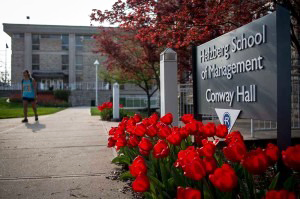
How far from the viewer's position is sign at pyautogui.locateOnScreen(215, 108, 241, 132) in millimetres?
3502

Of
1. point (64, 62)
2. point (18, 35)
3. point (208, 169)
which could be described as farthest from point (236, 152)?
point (18, 35)

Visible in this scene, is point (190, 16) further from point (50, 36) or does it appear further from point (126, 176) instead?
point (50, 36)

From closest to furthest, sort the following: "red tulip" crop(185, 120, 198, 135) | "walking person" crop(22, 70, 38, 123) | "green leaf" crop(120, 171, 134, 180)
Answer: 1. "red tulip" crop(185, 120, 198, 135)
2. "green leaf" crop(120, 171, 134, 180)
3. "walking person" crop(22, 70, 38, 123)

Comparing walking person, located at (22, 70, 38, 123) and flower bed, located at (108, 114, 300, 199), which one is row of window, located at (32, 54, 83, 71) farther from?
flower bed, located at (108, 114, 300, 199)

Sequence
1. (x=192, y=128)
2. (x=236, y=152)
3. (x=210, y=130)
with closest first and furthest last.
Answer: (x=236, y=152), (x=210, y=130), (x=192, y=128)

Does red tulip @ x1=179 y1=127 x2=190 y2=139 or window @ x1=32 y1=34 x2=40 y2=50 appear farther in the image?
window @ x1=32 y1=34 x2=40 y2=50

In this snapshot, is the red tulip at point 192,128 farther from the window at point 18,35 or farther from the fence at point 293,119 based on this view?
the window at point 18,35

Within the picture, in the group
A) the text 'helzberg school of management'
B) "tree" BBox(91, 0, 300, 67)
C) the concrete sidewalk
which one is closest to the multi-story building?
"tree" BBox(91, 0, 300, 67)

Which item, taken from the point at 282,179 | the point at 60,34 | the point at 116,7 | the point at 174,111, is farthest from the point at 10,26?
the point at 282,179

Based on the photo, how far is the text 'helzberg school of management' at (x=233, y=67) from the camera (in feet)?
9.98

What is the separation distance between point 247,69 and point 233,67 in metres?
0.30

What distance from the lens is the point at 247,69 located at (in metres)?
3.23

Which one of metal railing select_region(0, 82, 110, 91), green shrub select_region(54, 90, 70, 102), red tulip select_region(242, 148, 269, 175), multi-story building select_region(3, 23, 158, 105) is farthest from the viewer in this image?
multi-story building select_region(3, 23, 158, 105)

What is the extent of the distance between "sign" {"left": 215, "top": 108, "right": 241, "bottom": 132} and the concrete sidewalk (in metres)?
1.39
